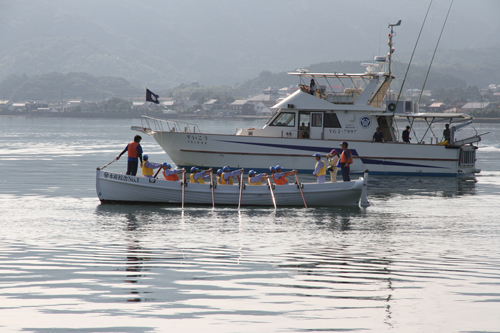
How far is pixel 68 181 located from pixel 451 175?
2030 cm

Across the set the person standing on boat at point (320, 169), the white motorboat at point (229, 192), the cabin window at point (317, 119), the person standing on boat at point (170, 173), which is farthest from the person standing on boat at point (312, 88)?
the person standing on boat at point (170, 173)

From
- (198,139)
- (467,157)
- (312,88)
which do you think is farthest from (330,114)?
(467,157)

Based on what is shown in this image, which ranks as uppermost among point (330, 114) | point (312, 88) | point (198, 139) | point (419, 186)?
point (312, 88)

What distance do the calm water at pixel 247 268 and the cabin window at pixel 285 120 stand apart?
10020mm

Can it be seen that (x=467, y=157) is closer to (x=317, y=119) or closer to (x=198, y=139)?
(x=317, y=119)

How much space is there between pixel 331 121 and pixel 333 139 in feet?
3.57

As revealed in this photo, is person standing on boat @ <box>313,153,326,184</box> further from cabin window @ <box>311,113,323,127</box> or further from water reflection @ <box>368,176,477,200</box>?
cabin window @ <box>311,113,323,127</box>

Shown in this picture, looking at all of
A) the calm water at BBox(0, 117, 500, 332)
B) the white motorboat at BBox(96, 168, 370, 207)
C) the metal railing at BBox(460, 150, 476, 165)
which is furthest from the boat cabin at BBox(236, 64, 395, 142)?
the white motorboat at BBox(96, 168, 370, 207)

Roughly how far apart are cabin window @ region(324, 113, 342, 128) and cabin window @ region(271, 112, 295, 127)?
182 centimetres

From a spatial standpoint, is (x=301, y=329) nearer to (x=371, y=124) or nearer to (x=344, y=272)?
(x=344, y=272)

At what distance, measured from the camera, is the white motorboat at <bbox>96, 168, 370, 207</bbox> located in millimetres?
20672

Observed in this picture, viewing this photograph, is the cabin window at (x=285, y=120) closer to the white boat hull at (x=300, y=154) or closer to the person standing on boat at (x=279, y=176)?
→ the white boat hull at (x=300, y=154)

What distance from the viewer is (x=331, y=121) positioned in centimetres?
→ 3075

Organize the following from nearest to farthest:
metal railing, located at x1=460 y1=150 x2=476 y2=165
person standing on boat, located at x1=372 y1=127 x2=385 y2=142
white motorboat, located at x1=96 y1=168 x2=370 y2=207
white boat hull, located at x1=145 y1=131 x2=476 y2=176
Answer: white motorboat, located at x1=96 y1=168 x2=370 y2=207 → white boat hull, located at x1=145 y1=131 x2=476 y2=176 → person standing on boat, located at x1=372 y1=127 x2=385 y2=142 → metal railing, located at x1=460 y1=150 x2=476 y2=165
